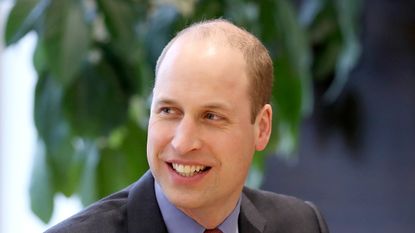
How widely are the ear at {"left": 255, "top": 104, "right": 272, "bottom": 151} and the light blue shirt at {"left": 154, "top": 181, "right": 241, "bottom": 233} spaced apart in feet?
0.38

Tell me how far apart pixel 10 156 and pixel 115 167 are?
934mm

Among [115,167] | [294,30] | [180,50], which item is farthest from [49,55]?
[180,50]

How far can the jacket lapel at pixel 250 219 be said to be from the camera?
145 cm

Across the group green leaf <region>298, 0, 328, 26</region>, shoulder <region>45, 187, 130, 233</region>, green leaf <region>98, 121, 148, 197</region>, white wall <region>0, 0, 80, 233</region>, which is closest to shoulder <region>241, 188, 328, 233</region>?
shoulder <region>45, 187, 130, 233</region>

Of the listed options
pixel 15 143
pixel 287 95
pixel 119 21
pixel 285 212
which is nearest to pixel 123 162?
pixel 119 21

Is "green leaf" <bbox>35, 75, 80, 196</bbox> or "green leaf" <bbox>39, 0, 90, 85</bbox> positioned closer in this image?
"green leaf" <bbox>39, 0, 90, 85</bbox>

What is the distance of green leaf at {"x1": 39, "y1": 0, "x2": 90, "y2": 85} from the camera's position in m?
2.40

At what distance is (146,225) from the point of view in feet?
4.42

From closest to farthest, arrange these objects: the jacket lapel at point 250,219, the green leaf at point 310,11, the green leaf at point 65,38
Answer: the jacket lapel at point 250,219, the green leaf at point 65,38, the green leaf at point 310,11

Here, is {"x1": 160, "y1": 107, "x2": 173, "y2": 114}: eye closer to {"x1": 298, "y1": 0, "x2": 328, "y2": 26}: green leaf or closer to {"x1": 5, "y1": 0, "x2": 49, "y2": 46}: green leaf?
{"x1": 5, "y1": 0, "x2": 49, "y2": 46}: green leaf

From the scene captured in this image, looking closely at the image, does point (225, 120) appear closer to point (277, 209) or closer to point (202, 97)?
point (202, 97)

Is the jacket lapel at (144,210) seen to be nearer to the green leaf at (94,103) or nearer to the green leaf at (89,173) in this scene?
the green leaf at (94,103)

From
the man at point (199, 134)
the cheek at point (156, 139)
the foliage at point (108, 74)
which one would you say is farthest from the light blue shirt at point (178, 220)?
the foliage at point (108, 74)

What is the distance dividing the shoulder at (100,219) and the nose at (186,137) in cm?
17
